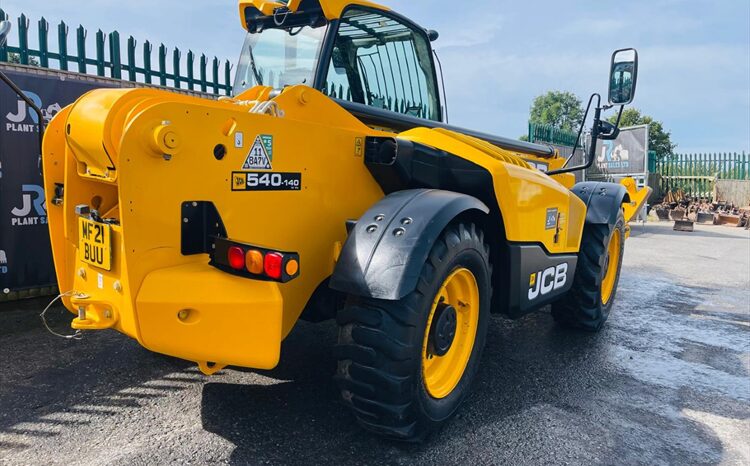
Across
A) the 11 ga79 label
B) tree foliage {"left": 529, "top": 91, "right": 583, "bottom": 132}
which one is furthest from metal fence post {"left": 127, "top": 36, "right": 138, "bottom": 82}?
tree foliage {"left": 529, "top": 91, "right": 583, "bottom": 132}

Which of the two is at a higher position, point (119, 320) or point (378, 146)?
point (378, 146)

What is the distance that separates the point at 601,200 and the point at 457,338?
7.82ft

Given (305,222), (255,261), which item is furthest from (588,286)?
(255,261)

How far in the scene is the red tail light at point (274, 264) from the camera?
7.36 feet

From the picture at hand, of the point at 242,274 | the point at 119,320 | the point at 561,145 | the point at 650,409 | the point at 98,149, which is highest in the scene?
the point at 561,145

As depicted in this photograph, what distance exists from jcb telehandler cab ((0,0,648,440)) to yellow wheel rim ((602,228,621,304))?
178 cm

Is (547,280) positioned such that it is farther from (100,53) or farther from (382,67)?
(100,53)

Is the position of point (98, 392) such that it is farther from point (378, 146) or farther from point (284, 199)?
point (378, 146)

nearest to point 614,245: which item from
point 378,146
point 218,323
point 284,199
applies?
point 378,146

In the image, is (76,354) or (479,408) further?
(76,354)

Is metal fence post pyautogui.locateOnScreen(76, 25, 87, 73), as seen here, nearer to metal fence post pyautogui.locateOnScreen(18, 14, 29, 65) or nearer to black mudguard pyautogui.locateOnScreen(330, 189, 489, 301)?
metal fence post pyautogui.locateOnScreen(18, 14, 29, 65)

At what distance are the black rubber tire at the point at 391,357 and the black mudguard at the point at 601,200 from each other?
2433 mm

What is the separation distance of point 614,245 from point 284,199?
3865 millimetres

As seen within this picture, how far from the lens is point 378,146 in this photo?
120 inches
